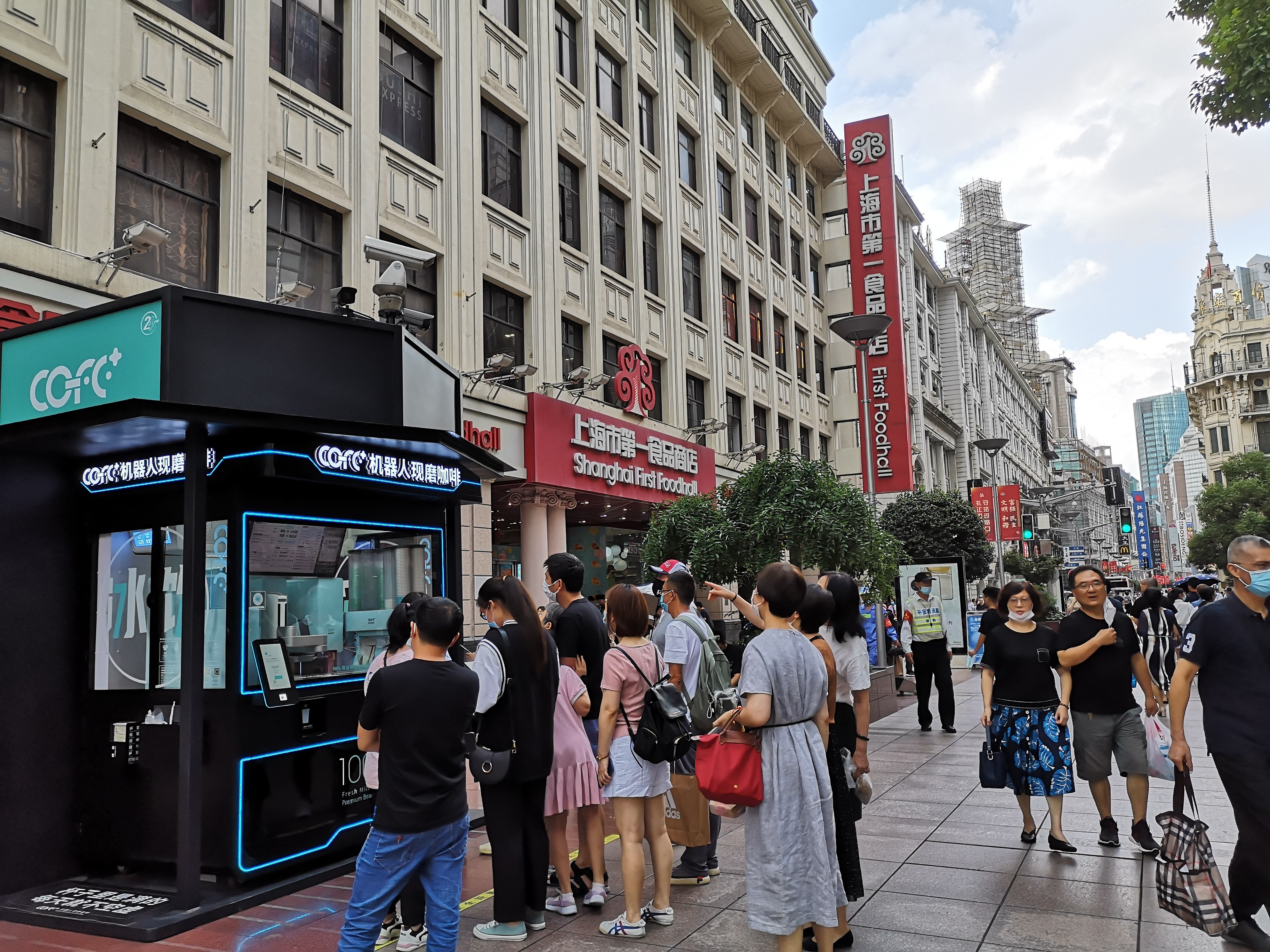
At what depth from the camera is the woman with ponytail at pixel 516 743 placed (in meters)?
5.13

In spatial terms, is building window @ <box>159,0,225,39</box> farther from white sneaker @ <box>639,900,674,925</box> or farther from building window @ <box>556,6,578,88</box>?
white sneaker @ <box>639,900,674,925</box>

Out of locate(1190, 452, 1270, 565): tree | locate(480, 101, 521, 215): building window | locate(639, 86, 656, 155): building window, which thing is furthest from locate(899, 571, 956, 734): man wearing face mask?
locate(1190, 452, 1270, 565): tree

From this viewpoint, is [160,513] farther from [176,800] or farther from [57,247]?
[57,247]

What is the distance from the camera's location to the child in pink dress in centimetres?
555

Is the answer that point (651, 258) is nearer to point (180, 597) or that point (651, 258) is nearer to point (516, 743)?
point (180, 597)

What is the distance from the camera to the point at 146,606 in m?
6.75

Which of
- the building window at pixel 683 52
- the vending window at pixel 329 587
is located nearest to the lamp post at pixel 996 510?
the building window at pixel 683 52

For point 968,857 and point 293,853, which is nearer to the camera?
point 293,853

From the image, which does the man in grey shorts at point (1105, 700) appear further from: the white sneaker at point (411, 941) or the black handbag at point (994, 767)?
the white sneaker at point (411, 941)

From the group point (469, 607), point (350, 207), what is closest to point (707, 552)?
point (469, 607)

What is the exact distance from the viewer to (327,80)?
13.9 m

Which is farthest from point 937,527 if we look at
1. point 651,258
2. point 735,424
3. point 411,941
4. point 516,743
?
point 411,941

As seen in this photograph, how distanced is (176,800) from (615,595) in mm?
3395

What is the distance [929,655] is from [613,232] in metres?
12.5
